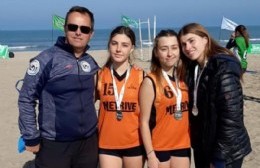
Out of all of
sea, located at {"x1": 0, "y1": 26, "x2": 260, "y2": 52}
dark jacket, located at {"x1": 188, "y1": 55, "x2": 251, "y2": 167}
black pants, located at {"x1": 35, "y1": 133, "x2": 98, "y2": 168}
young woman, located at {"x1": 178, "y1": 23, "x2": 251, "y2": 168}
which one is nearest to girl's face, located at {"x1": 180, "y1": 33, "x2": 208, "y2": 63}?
young woman, located at {"x1": 178, "y1": 23, "x2": 251, "y2": 168}

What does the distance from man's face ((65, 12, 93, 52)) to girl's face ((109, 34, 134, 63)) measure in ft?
1.01

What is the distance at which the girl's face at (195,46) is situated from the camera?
130 inches

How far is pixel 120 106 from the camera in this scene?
358 centimetres

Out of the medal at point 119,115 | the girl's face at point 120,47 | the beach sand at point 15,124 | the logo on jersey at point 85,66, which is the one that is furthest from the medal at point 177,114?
the beach sand at point 15,124

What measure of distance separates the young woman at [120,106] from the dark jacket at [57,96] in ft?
0.62

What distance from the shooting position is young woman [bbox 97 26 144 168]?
360cm

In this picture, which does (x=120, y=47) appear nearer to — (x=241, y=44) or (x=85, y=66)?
(x=85, y=66)

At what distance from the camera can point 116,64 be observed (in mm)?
3703

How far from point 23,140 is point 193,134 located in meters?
1.50

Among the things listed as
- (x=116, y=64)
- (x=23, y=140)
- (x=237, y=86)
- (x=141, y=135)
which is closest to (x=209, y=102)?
(x=237, y=86)

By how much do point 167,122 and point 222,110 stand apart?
62 centimetres

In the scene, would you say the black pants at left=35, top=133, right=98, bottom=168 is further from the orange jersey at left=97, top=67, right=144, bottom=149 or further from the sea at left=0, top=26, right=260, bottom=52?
the sea at left=0, top=26, right=260, bottom=52

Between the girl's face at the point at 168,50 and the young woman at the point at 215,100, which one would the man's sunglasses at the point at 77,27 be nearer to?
the girl's face at the point at 168,50

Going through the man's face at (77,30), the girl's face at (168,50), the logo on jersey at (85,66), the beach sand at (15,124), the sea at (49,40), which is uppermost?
the man's face at (77,30)
